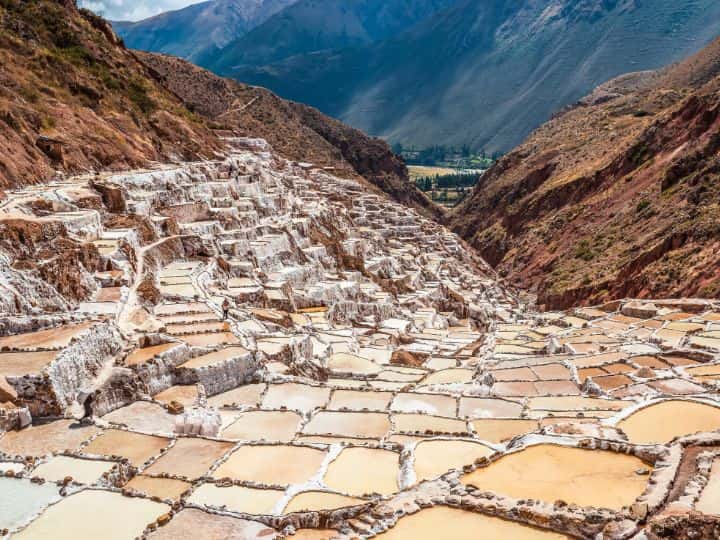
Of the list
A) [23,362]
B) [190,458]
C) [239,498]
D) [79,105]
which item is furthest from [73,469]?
[79,105]

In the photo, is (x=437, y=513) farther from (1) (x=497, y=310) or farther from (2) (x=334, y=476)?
(1) (x=497, y=310)

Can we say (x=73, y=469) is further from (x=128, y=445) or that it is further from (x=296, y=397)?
(x=296, y=397)

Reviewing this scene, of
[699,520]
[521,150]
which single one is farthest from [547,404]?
[521,150]

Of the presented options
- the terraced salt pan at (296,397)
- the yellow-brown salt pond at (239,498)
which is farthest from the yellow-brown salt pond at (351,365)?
the yellow-brown salt pond at (239,498)

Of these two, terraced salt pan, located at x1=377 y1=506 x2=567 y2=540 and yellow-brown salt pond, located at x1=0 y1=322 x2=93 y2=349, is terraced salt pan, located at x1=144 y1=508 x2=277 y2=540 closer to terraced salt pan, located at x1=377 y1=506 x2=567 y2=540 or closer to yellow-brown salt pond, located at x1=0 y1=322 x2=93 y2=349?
terraced salt pan, located at x1=377 y1=506 x2=567 y2=540

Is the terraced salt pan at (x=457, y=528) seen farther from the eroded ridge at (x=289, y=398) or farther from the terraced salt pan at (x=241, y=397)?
the terraced salt pan at (x=241, y=397)

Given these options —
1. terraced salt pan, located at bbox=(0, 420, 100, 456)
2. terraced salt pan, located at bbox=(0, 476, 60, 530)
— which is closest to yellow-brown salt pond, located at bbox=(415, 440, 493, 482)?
terraced salt pan, located at bbox=(0, 476, 60, 530)
